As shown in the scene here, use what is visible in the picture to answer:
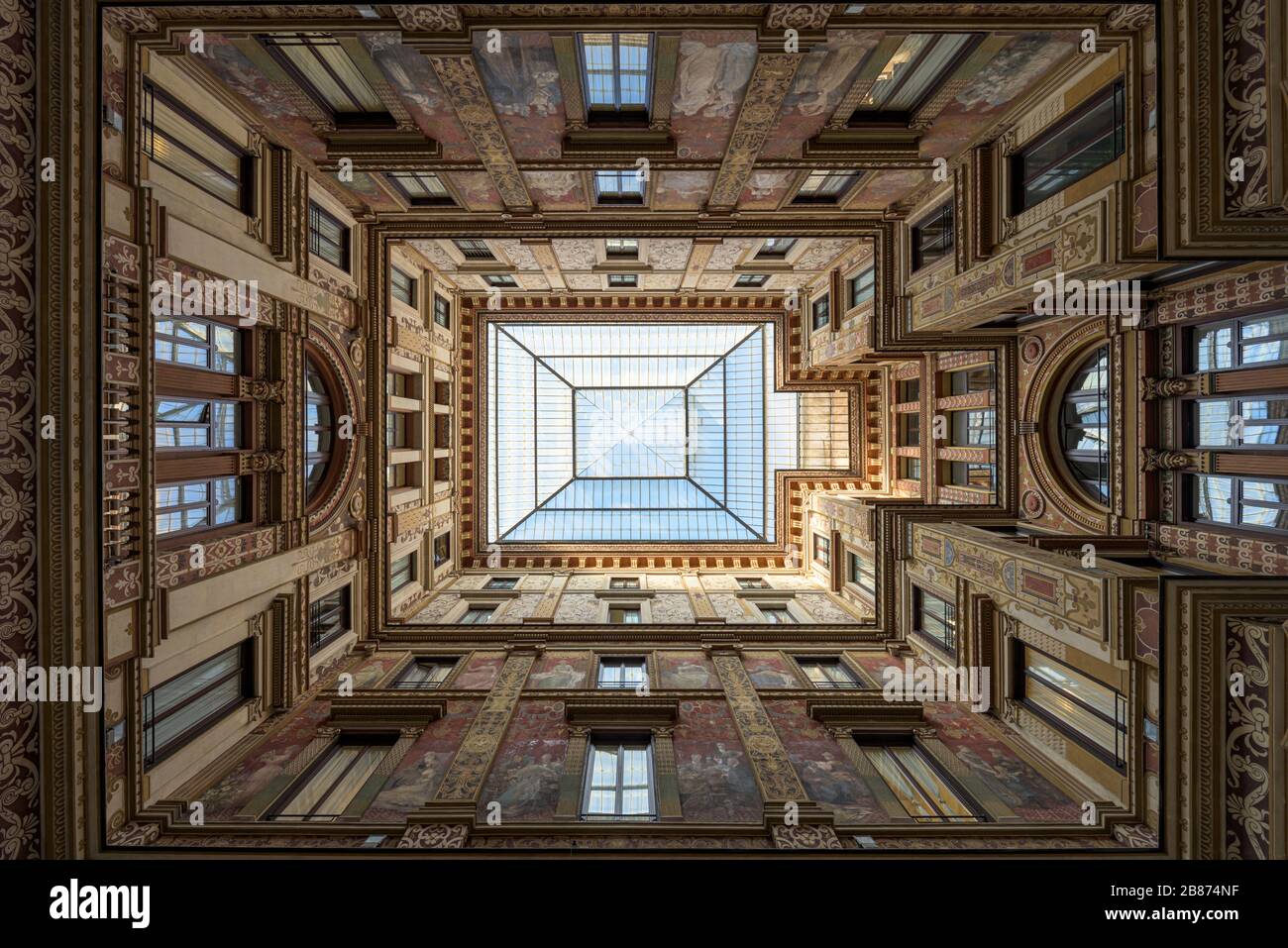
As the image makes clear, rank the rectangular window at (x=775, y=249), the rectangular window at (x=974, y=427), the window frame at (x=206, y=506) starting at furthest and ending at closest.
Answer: the rectangular window at (x=775, y=249)
the rectangular window at (x=974, y=427)
the window frame at (x=206, y=506)

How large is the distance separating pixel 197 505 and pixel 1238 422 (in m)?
22.5

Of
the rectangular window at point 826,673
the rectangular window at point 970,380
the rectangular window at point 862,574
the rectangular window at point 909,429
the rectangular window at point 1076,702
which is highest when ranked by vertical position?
the rectangular window at point 970,380

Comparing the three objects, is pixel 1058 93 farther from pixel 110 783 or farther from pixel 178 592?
pixel 110 783

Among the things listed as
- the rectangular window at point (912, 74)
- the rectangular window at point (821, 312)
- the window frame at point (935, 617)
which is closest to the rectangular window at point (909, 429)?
the rectangular window at point (821, 312)

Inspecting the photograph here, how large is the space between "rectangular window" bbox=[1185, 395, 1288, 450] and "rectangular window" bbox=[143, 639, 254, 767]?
74.7 feet

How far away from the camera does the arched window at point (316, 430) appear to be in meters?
16.5

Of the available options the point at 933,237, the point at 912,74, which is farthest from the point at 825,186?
the point at 912,74

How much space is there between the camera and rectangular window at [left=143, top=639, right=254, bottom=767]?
11.6 meters

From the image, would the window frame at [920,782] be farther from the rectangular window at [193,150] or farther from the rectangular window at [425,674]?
the rectangular window at [193,150]

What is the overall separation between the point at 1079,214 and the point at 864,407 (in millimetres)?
16695

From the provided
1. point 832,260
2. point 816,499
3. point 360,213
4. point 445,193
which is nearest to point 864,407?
point 816,499

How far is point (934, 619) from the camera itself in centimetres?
1742

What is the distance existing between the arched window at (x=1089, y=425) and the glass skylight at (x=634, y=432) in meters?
15.9

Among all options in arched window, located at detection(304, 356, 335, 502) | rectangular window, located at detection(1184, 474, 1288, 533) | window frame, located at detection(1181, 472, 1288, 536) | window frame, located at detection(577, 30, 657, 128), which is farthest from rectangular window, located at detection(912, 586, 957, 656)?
arched window, located at detection(304, 356, 335, 502)
